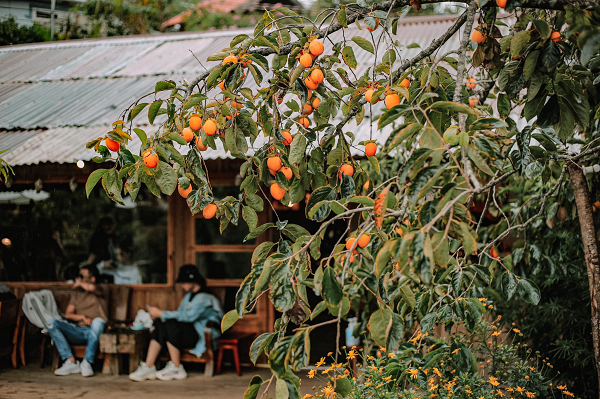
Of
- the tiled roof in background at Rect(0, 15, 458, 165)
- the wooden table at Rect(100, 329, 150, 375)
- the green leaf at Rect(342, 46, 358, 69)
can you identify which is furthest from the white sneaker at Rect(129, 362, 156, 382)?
the green leaf at Rect(342, 46, 358, 69)

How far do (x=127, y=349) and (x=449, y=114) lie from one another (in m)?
4.45

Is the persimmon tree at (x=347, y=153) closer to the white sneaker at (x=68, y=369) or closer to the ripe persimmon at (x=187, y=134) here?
the ripe persimmon at (x=187, y=134)

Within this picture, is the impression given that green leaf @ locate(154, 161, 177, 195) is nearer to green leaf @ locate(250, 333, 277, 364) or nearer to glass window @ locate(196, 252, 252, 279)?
green leaf @ locate(250, 333, 277, 364)

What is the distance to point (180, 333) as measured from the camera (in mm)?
5324

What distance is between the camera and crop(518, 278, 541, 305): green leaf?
1973 mm

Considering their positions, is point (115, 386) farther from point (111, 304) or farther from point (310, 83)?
point (310, 83)

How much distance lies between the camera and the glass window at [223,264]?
19.1 feet

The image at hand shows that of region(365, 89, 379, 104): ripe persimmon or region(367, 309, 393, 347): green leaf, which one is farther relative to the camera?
region(365, 89, 379, 104): ripe persimmon

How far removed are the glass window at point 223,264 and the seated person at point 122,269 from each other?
Answer: 792 mm

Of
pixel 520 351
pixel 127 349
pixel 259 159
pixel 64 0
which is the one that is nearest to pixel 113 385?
pixel 127 349

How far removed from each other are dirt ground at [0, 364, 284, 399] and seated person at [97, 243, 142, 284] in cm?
108

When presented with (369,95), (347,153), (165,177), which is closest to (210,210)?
(165,177)

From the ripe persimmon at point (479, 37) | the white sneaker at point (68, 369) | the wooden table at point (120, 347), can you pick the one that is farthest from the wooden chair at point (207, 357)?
the ripe persimmon at point (479, 37)

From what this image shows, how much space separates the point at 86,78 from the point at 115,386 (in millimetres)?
3409
